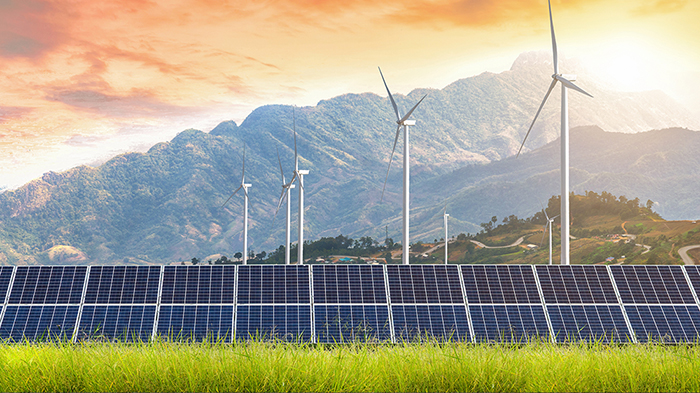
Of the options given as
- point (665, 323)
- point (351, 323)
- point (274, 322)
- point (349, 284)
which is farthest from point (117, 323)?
point (665, 323)

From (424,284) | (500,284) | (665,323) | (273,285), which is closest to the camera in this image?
(665,323)

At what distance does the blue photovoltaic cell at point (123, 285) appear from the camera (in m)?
16.8

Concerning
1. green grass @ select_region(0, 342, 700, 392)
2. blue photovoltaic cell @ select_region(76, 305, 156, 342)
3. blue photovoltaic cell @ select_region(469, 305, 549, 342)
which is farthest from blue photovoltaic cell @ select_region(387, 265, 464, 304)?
blue photovoltaic cell @ select_region(76, 305, 156, 342)

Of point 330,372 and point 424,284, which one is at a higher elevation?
point 424,284

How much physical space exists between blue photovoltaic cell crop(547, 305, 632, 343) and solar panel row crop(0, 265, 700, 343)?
0.10 feet

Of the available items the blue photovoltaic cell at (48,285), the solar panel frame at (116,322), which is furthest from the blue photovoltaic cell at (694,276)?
the blue photovoltaic cell at (48,285)

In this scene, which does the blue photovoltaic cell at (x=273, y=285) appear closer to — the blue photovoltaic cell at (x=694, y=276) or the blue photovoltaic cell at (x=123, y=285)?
the blue photovoltaic cell at (x=123, y=285)

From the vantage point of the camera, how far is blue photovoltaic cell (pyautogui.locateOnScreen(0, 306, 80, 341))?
1564 centimetres

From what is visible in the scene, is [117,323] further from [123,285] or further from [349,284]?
[349,284]

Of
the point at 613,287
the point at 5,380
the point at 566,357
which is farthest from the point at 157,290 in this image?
the point at 613,287

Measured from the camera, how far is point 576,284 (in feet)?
58.9

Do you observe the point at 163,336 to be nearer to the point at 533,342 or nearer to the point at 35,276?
the point at 35,276

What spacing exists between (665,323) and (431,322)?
22.5 ft

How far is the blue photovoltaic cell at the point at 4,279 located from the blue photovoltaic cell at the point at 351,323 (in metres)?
9.16
